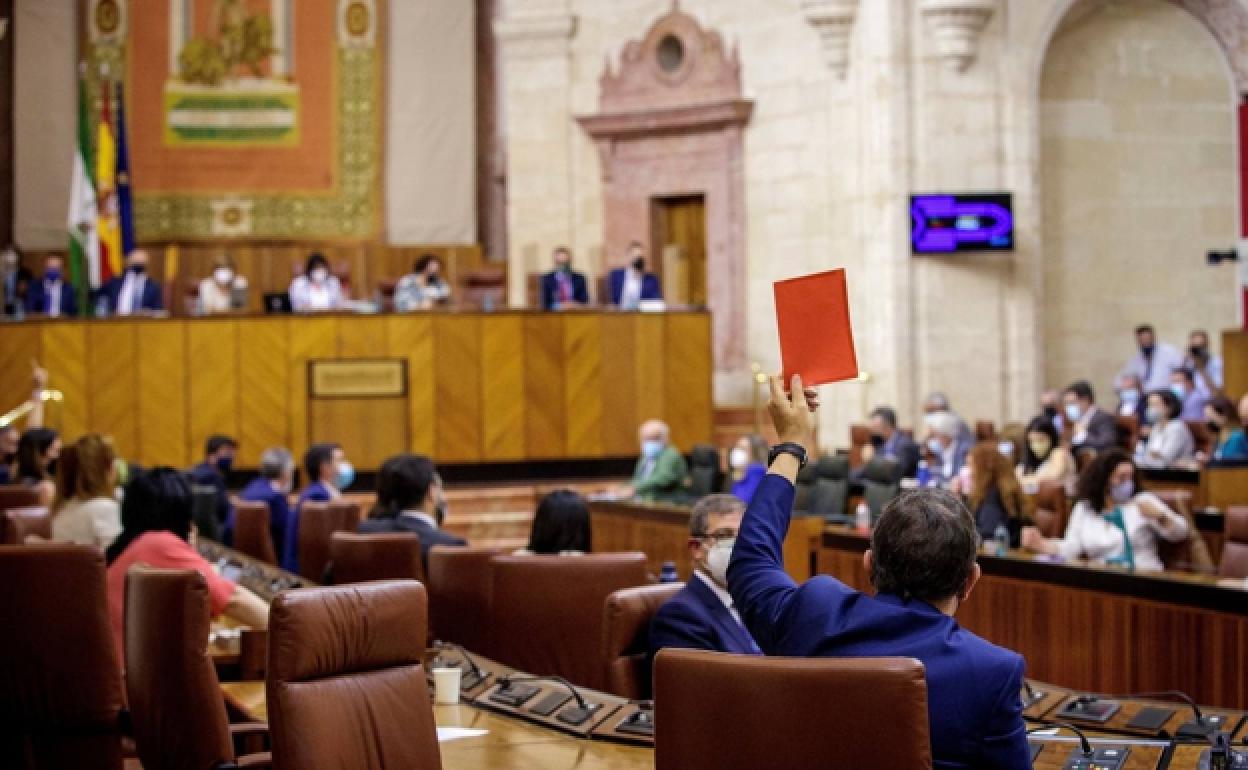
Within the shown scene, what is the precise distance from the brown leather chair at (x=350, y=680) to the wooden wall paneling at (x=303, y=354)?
10.8m

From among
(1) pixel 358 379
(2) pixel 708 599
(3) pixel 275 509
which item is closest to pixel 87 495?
(3) pixel 275 509

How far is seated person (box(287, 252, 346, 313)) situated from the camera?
15.6 meters

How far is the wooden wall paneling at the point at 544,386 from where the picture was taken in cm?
1492

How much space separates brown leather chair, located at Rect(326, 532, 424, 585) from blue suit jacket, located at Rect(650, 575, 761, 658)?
2.15 metres

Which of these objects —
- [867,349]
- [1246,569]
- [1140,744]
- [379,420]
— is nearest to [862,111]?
[867,349]

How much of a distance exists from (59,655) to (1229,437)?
7684 millimetres

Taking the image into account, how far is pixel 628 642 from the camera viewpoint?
4.86 meters

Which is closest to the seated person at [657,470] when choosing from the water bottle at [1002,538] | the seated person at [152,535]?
the water bottle at [1002,538]

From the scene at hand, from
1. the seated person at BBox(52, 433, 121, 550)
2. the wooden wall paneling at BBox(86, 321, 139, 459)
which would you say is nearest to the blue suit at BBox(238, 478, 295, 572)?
the seated person at BBox(52, 433, 121, 550)

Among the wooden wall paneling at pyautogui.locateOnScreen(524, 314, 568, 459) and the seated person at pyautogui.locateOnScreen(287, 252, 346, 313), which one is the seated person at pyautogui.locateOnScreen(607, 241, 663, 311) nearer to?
the wooden wall paneling at pyautogui.locateOnScreen(524, 314, 568, 459)

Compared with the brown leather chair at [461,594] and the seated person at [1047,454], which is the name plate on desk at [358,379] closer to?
the seated person at [1047,454]

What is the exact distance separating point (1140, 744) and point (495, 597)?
2.78m

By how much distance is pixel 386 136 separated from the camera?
64.5ft

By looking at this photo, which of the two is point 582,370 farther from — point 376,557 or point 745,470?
point 376,557
